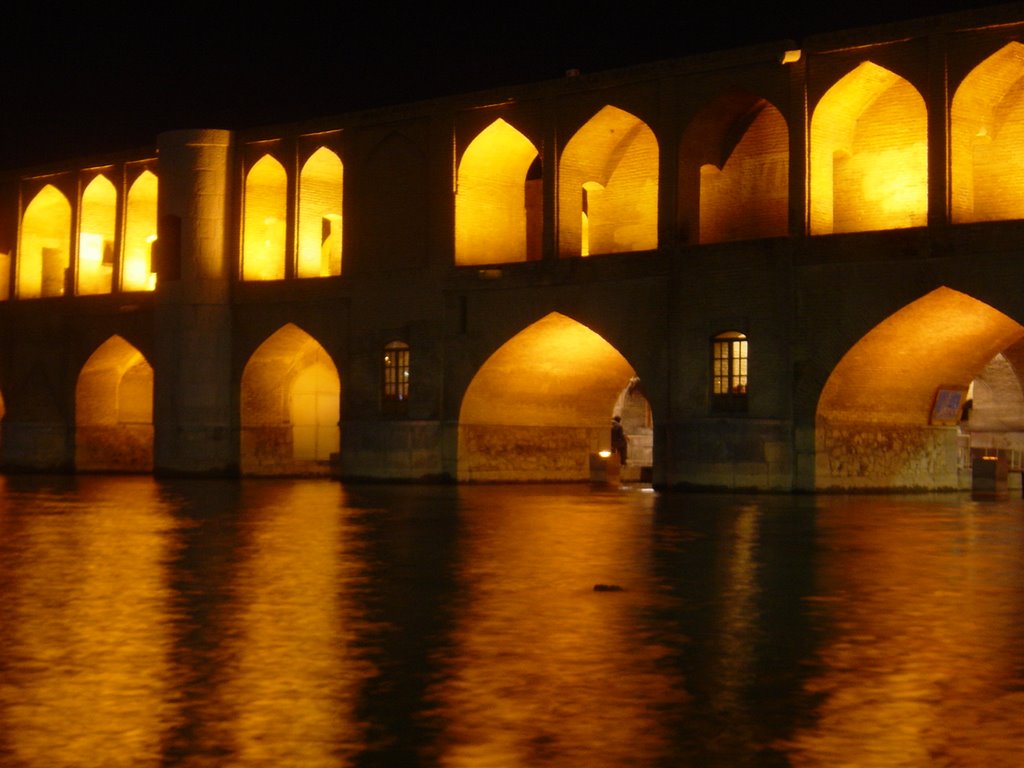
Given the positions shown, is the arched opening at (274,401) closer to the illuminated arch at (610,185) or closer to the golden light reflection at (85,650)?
the illuminated arch at (610,185)

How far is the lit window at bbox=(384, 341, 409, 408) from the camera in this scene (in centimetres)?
2647

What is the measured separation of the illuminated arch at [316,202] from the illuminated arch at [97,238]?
5.47 m

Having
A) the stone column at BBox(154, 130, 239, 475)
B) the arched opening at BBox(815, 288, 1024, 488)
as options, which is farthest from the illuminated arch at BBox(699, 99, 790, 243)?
the stone column at BBox(154, 130, 239, 475)

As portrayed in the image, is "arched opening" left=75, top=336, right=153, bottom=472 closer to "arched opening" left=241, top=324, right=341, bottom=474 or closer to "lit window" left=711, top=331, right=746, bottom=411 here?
"arched opening" left=241, top=324, right=341, bottom=474

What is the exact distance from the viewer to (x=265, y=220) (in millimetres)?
29312

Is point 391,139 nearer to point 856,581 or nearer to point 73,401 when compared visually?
point 73,401

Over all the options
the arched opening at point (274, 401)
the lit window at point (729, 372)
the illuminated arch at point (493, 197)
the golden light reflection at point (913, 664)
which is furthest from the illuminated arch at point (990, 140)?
the arched opening at point (274, 401)

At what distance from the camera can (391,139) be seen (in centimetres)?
2691

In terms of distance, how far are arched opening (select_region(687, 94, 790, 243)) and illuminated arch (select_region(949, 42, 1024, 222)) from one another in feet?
10.2

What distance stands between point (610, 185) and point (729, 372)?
516 cm

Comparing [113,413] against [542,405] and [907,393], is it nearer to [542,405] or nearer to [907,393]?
[542,405]

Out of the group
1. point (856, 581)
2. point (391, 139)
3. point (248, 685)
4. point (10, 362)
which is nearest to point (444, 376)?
point (391, 139)

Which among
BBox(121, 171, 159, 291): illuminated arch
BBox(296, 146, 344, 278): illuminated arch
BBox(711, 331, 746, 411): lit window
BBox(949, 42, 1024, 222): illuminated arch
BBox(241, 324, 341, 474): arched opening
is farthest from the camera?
BBox(121, 171, 159, 291): illuminated arch

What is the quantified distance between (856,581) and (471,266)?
17.1m
